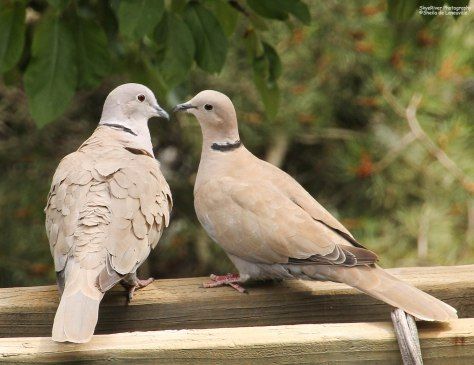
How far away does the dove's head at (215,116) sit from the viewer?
283 centimetres

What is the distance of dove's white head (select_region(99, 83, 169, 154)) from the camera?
2910 millimetres

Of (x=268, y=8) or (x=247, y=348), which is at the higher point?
(x=268, y=8)

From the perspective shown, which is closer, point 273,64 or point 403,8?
point 403,8

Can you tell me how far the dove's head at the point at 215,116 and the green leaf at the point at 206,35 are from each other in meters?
0.17

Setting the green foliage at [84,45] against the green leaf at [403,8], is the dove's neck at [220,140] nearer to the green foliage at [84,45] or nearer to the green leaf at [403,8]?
the green foliage at [84,45]

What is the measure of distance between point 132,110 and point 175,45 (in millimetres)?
409

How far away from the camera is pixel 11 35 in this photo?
8.59 feet

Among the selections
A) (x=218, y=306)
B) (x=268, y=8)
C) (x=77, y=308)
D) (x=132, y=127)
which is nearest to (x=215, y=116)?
(x=132, y=127)

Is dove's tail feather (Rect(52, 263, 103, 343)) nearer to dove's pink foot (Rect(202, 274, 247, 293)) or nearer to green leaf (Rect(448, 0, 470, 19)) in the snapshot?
dove's pink foot (Rect(202, 274, 247, 293))

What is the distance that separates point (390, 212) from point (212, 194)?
2181mm

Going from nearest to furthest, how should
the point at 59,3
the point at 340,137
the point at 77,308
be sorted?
the point at 77,308 < the point at 59,3 < the point at 340,137

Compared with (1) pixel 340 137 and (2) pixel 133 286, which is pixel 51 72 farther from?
(1) pixel 340 137

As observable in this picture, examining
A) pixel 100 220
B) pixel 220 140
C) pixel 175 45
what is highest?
pixel 175 45

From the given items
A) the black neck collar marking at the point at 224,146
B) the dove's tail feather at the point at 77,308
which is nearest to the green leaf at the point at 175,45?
the black neck collar marking at the point at 224,146
